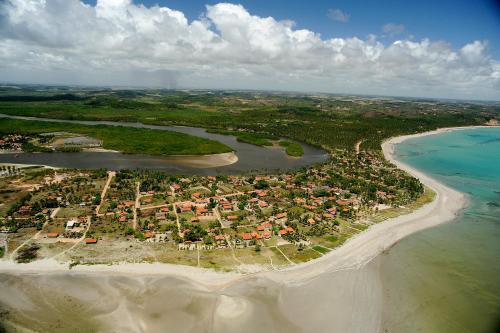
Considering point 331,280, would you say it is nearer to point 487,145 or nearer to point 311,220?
point 311,220

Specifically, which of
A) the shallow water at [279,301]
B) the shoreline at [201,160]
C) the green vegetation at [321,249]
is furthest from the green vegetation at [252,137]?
the shallow water at [279,301]

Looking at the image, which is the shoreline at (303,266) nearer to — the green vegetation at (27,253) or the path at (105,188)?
the green vegetation at (27,253)

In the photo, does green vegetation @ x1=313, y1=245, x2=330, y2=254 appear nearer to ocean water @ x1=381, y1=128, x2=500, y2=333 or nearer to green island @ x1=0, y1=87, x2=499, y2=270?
green island @ x1=0, y1=87, x2=499, y2=270

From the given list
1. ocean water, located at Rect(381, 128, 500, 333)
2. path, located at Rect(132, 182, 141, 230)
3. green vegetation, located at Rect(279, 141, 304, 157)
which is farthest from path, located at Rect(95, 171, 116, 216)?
green vegetation, located at Rect(279, 141, 304, 157)

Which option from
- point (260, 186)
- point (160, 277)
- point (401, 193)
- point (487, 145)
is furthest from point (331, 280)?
point (487, 145)

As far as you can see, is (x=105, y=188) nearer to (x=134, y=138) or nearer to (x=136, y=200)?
(x=136, y=200)

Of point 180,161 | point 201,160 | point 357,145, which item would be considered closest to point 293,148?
point 357,145
